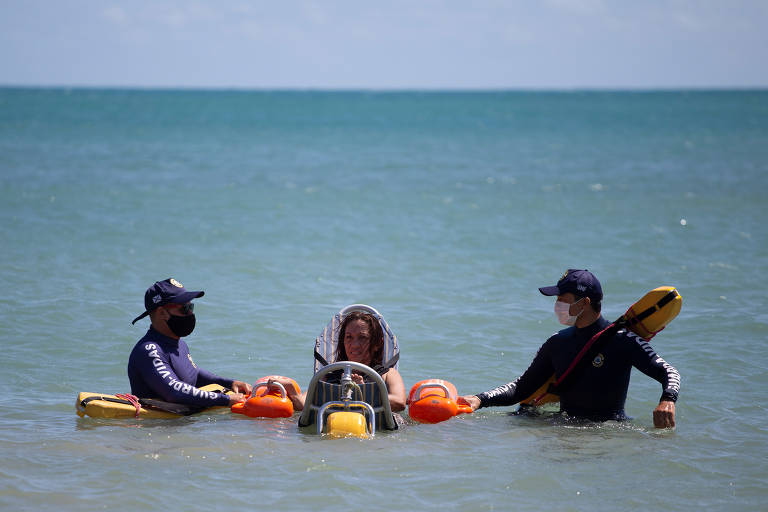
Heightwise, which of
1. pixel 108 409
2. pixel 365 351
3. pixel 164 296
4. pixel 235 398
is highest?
pixel 164 296

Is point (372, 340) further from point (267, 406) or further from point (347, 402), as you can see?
point (267, 406)

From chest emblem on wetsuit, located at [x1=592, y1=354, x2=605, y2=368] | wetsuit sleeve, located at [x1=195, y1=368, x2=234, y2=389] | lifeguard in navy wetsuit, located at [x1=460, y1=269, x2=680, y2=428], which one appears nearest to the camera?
lifeguard in navy wetsuit, located at [x1=460, y1=269, x2=680, y2=428]

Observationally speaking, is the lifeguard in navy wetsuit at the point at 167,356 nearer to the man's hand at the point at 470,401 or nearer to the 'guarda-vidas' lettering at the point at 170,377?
the 'guarda-vidas' lettering at the point at 170,377

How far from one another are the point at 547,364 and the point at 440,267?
334 inches

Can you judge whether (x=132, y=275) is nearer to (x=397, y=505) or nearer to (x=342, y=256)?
(x=342, y=256)

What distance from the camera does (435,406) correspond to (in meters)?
7.51

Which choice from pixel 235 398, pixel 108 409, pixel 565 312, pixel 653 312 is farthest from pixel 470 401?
pixel 108 409

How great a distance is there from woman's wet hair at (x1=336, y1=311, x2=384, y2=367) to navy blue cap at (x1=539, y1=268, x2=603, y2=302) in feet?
4.75

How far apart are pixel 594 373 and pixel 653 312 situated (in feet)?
2.17

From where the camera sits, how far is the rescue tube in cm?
751

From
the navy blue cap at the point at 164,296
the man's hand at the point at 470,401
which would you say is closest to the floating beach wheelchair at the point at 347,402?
the man's hand at the point at 470,401

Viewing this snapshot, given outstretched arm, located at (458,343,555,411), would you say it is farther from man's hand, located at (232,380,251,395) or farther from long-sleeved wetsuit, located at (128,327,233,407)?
long-sleeved wetsuit, located at (128,327,233,407)

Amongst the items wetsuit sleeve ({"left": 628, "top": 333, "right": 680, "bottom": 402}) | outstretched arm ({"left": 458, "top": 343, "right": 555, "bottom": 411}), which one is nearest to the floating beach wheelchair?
outstretched arm ({"left": 458, "top": 343, "right": 555, "bottom": 411})

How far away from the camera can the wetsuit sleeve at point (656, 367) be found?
7.01 m
